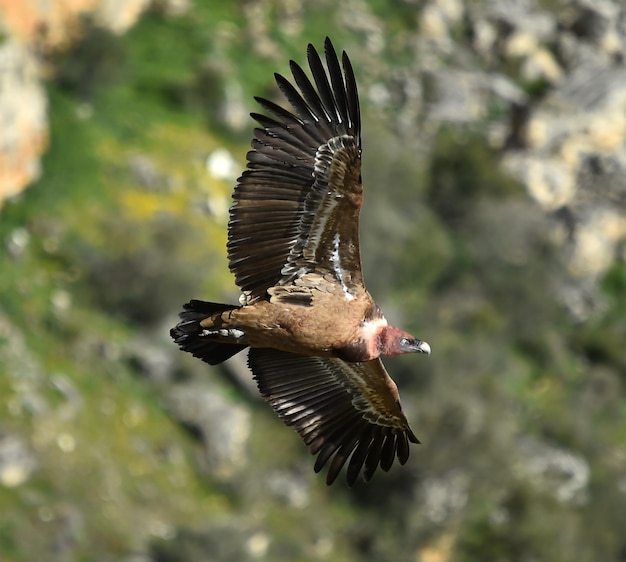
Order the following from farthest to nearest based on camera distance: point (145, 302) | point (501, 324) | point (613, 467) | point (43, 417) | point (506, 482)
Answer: point (501, 324), point (613, 467), point (506, 482), point (145, 302), point (43, 417)

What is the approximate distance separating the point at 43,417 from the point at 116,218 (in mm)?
9054

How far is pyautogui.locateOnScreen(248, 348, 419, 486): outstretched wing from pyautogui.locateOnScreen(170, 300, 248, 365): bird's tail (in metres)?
0.66

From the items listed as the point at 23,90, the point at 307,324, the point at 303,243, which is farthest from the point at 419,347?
the point at 23,90

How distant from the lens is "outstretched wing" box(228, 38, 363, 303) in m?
12.2

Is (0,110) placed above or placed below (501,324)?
below

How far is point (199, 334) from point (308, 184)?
1847mm

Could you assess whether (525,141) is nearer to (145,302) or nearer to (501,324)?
(501,324)

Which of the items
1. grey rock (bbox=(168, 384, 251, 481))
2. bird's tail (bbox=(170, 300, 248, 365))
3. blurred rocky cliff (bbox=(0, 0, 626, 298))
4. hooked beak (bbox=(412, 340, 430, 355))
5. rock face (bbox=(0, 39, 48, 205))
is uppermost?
blurred rocky cliff (bbox=(0, 0, 626, 298))

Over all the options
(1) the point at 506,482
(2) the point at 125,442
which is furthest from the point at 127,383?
(1) the point at 506,482

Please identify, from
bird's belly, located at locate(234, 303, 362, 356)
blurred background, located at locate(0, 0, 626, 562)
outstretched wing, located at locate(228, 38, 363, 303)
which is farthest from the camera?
blurred background, located at locate(0, 0, 626, 562)

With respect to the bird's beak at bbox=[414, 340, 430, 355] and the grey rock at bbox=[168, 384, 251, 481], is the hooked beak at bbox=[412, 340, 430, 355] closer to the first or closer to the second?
the bird's beak at bbox=[414, 340, 430, 355]

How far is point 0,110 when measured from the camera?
33.9 meters

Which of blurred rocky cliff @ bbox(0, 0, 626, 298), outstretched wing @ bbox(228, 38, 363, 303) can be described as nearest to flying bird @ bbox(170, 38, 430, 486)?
outstretched wing @ bbox(228, 38, 363, 303)

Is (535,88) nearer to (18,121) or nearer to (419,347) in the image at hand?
(18,121)
